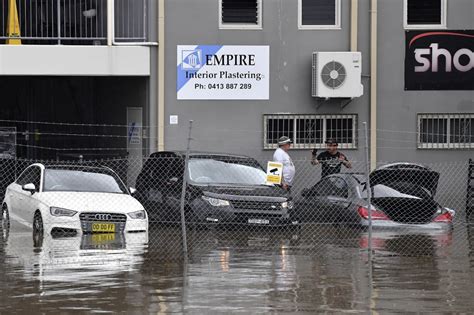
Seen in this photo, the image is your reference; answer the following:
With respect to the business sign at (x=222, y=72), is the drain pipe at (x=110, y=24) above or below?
above

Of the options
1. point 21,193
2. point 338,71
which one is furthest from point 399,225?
point 21,193

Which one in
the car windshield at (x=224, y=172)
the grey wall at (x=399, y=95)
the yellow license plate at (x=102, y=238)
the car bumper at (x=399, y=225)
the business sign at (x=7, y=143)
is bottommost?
the yellow license plate at (x=102, y=238)

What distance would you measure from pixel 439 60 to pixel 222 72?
4.76 m

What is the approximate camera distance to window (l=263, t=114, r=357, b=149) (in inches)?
912

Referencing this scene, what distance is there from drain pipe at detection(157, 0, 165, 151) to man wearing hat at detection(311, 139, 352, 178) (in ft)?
11.1

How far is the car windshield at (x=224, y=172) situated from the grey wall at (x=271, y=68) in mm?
3543

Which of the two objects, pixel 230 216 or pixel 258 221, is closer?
pixel 230 216

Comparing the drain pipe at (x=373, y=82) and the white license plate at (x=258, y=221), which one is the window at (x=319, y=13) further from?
the white license plate at (x=258, y=221)

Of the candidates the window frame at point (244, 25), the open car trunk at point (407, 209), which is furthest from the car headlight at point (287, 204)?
the window frame at point (244, 25)

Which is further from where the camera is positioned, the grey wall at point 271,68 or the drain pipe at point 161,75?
the grey wall at point 271,68

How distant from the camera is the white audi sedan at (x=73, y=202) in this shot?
16.3m

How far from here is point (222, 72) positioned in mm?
22812

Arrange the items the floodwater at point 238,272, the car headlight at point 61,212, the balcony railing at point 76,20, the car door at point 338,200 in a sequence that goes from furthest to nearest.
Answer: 1. the balcony railing at point 76,20
2. the car door at point 338,200
3. the car headlight at point 61,212
4. the floodwater at point 238,272

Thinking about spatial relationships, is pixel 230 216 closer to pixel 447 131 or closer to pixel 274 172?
pixel 274 172
